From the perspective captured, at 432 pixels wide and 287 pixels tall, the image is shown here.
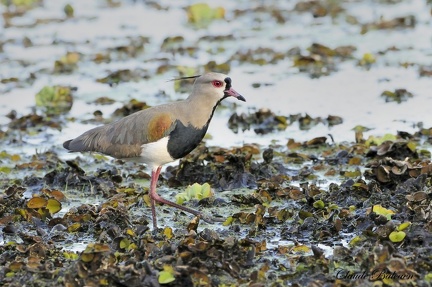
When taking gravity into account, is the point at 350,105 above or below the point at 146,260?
→ below

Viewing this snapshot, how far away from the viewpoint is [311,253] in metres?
6.43

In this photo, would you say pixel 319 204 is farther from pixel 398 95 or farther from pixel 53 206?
pixel 398 95

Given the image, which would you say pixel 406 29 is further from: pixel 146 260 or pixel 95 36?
pixel 146 260

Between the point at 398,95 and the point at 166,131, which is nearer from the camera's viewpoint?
the point at 166,131

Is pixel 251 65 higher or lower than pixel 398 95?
lower

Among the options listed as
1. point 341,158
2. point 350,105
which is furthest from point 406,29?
point 341,158

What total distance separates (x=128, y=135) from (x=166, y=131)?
0.38 metres

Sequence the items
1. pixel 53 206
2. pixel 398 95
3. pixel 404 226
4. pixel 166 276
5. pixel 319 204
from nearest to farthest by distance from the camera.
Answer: pixel 166 276, pixel 404 226, pixel 319 204, pixel 53 206, pixel 398 95

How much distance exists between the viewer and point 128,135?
7.70 meters

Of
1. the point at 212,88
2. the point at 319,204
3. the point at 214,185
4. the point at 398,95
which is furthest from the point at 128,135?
the point at 398,95

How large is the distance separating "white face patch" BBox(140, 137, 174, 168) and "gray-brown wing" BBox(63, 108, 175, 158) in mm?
36

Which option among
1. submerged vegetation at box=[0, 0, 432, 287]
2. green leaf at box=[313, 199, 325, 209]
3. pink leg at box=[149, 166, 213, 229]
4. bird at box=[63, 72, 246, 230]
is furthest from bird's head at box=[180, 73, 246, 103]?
green leaf at box=[313, 199, 325, 209]

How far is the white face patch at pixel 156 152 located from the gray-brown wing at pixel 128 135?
4 centimetres

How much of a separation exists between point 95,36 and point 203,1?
100 inches
